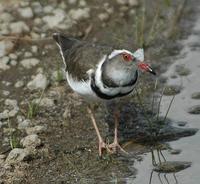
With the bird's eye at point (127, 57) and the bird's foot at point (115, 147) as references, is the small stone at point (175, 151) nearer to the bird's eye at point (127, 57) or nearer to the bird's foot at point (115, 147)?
the bird's foot at point (115, 147)

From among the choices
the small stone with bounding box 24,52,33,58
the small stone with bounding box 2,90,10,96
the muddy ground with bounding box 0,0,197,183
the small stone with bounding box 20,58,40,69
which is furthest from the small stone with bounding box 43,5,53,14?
the small stone with bounding box 2,90,10,96

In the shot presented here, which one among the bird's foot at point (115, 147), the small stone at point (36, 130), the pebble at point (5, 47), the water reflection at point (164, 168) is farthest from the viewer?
the pebble at point (5, 47)

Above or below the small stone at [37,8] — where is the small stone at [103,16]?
below

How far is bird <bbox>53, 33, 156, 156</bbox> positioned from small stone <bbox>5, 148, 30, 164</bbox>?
2.14ft

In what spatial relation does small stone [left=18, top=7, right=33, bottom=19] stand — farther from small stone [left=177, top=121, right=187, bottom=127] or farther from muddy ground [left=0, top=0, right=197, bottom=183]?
small stone [left=177, top=121, right=187, bottom=127]

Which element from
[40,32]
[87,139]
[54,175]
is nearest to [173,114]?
[87,139]

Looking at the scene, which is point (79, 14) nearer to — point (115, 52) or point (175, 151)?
point (115, 52)

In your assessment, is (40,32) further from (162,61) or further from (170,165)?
(170,165)

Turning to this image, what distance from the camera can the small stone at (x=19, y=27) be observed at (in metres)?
8.45

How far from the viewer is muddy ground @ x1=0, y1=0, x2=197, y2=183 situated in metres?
6.27

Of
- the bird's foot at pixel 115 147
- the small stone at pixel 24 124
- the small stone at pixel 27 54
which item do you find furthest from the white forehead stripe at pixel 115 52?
the small stone at pixel 27 54

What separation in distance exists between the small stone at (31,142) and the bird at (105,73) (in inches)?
21.2

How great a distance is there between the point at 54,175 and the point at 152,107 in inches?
53.5

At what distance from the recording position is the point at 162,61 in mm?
8125
